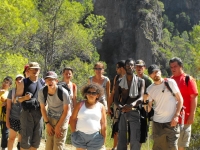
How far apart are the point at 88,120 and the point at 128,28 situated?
45006mm

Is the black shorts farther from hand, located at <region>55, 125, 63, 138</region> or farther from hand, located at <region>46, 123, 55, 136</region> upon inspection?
hand, located at <region>55, 125, 63, 138</region>

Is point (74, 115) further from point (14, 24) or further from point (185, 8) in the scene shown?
point (185, 8)

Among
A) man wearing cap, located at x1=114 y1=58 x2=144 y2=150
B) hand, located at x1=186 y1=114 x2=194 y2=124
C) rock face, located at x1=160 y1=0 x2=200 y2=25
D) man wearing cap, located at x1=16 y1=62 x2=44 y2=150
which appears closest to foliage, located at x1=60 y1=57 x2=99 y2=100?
man wearing cap, located at x1=16 y1=62 x2=44 y2=150

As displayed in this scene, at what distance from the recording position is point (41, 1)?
22625 mm

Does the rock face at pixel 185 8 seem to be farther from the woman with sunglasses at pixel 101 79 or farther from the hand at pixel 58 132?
the hand at pixel 58 132

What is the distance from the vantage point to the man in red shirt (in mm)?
4828

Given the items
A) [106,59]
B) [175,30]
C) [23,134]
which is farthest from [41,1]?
[175,30]

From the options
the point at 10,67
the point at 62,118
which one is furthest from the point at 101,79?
the point at 10,67

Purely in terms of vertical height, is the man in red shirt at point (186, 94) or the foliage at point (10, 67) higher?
the foliage at point (10, 67)

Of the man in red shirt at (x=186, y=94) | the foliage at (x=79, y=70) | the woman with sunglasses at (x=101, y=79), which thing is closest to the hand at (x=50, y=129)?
the woman with sunglasses at (x=101, y=79)

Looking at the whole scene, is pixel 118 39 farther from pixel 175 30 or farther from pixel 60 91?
pixel 60 91

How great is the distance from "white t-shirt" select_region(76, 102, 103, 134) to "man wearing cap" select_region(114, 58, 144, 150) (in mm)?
643

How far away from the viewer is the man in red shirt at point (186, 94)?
15.8 ft

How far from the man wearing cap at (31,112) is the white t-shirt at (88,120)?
0.94 meters
